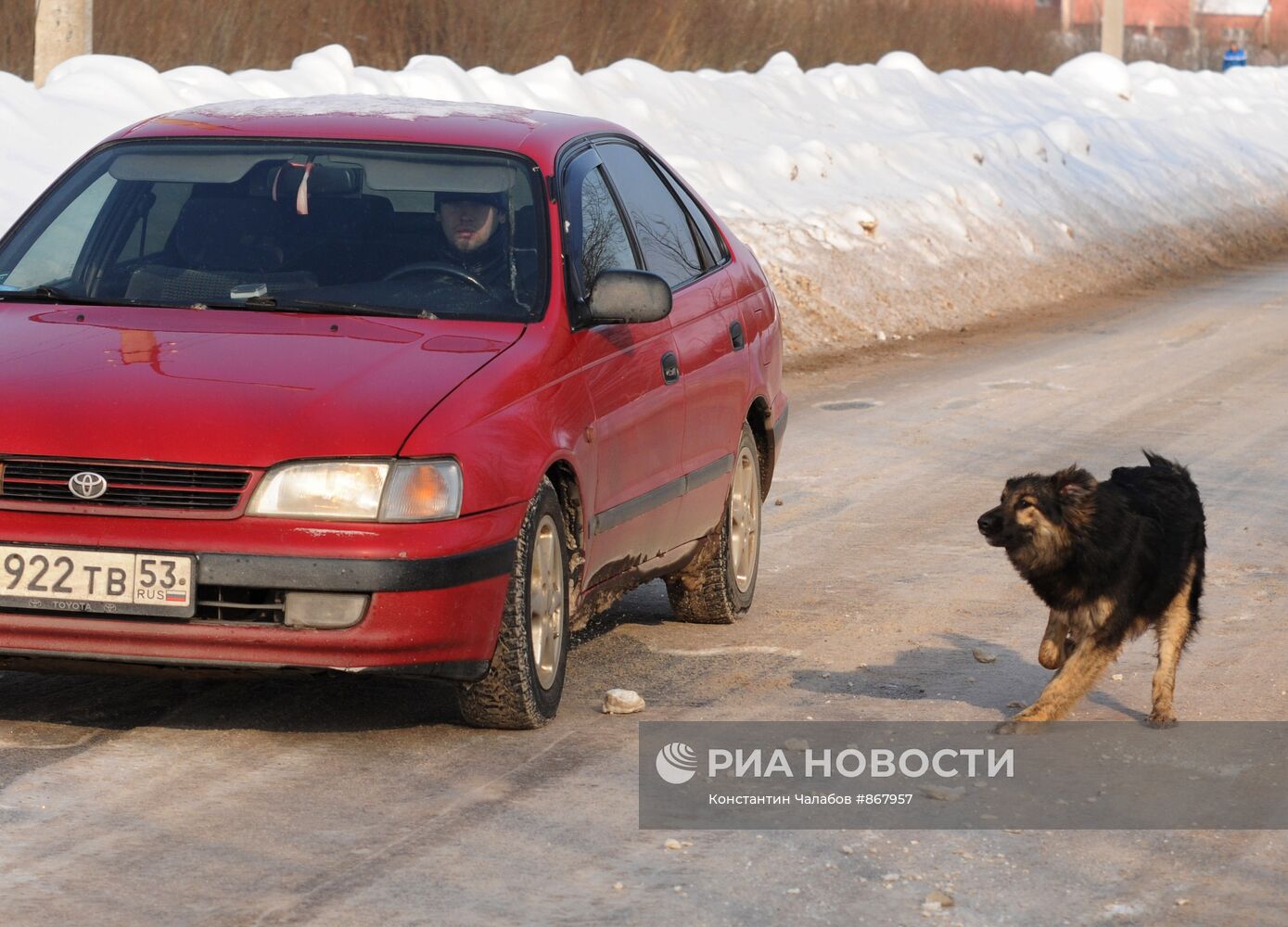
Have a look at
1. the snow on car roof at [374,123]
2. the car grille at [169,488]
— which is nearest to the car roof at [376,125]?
the snow on car roof at [374,123]

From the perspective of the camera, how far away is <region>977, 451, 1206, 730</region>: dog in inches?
234

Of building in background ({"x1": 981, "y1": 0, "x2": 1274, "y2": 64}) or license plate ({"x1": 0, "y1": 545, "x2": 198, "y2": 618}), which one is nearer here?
license plate ({"x1": 0, "y1": 545, "x2": 198, "y2": 618})

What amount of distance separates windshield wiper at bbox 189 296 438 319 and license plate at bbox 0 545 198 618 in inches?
45.6

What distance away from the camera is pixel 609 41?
28281mm

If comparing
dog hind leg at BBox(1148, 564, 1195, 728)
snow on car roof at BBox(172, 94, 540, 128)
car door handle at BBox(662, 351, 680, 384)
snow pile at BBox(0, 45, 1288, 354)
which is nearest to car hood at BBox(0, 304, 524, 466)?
car door handle at BBox(662, 351, 680, 384)

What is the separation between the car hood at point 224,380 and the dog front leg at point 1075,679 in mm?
1818

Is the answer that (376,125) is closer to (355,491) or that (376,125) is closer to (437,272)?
(437,272)

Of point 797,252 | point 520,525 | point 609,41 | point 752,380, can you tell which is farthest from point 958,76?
point 520,525

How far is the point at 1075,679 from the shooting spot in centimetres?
600

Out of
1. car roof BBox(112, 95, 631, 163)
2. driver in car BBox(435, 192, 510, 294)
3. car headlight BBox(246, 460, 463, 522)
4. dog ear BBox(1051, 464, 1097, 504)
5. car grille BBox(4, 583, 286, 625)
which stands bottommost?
car grille BBox(4, 583, 286, 625)

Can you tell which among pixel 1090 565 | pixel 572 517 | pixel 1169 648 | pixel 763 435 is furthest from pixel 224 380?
pixel 763 435

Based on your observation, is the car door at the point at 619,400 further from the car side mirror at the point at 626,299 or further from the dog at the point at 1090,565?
the dog at the point at 1090,565

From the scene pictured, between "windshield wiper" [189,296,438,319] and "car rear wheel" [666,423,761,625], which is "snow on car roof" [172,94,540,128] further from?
"car rear wheel" [666,423,761,625]

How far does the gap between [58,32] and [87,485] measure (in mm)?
12071
